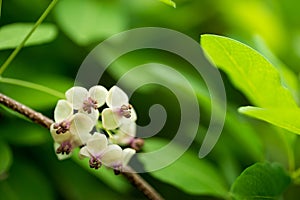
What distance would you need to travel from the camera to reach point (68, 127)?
89 cm

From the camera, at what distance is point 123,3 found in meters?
1.67

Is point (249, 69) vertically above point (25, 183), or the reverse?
point (249, 69)

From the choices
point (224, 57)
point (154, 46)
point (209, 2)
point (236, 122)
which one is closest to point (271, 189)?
point (224, 57)

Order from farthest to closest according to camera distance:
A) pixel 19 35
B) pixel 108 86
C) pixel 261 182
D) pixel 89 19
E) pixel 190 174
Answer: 1. pixel 108 86
2. pixel 89 19
3. pixel 190 174
4. pixel 19 35
5. pixel 261 182

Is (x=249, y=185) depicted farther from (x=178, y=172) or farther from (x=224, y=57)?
(x=178, y=172)

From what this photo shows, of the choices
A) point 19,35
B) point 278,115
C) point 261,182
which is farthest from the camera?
point 19,35

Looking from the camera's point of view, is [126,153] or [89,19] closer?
[126,153]

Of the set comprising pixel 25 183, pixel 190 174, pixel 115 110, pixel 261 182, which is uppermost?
pixel 115 110

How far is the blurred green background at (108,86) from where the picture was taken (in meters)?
1.34

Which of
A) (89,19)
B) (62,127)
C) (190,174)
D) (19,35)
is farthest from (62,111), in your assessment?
(89,19)

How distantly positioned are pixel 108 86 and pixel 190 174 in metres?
0.43

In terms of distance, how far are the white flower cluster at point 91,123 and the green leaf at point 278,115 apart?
21 cm

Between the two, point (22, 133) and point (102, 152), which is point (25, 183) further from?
Answer: point (102, 152)

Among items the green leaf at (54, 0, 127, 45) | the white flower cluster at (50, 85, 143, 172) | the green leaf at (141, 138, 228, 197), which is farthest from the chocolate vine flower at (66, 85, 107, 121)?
the green leaf at (54, 0, 127, 45)
